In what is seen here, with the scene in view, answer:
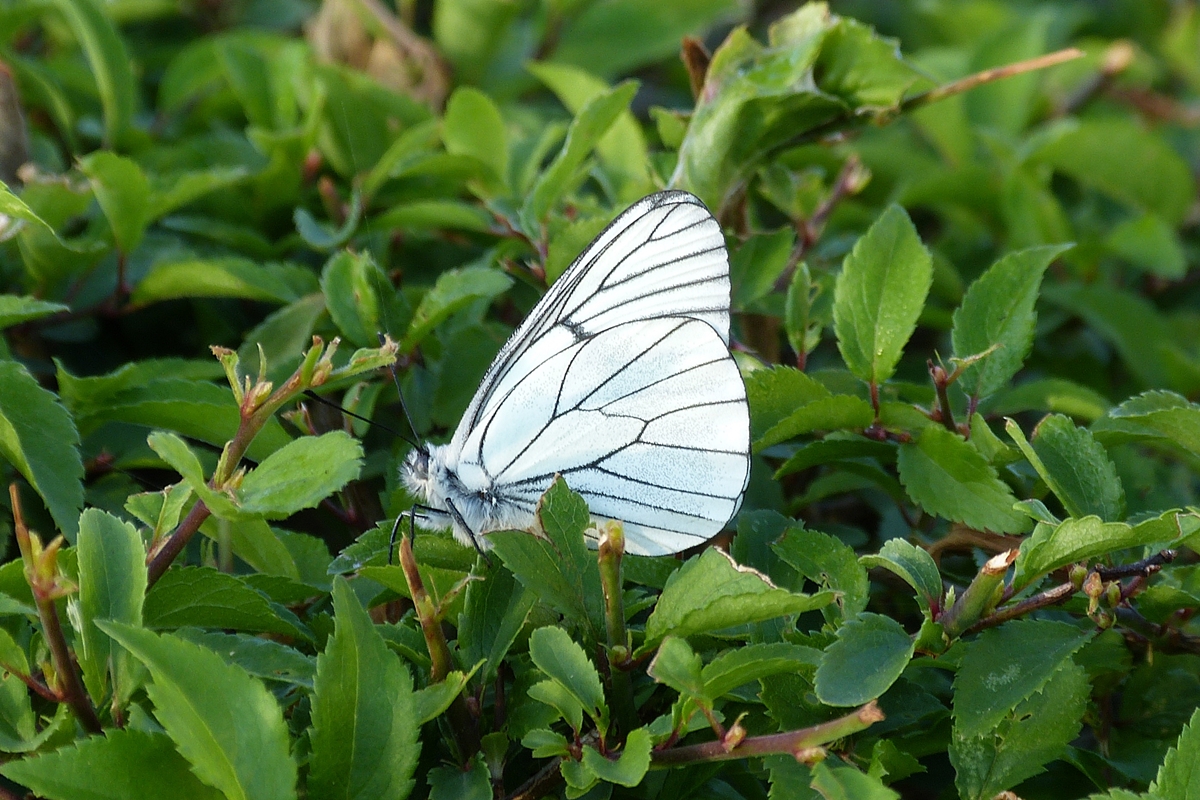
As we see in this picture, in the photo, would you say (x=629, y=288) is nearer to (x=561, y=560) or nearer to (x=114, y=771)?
(x=561, y=560)

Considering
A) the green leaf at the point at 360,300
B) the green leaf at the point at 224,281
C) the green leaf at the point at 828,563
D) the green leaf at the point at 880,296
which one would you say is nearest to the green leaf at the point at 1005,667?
the green leaf at the point at 828,563

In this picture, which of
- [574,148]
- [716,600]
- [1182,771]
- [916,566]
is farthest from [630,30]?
[1182,771]

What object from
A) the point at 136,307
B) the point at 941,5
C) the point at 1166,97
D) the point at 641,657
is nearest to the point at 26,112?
the point at 136,307

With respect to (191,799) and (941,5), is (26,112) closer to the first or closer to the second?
(191,799)

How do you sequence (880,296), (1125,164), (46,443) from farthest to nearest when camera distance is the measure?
(1125,164) → (880,296) → (46,443)

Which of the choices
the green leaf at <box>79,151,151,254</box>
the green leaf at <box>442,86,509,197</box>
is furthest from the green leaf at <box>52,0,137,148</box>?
the green leaf at <box>442,86,509,197</box>

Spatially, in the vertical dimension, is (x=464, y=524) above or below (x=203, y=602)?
below
